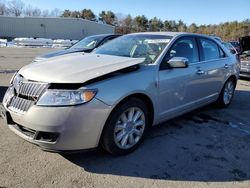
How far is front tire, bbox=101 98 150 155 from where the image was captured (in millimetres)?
3588

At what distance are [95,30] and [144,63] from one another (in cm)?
5693

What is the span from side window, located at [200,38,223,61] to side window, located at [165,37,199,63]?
0.32 meters

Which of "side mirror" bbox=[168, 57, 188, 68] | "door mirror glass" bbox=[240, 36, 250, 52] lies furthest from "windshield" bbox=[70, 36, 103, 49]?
"door mirror glass" bbox=[240, 36, 250, 52]

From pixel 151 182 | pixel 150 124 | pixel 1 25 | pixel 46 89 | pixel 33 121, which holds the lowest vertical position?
pixel 151 182

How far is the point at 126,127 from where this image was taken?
3857 millimetres

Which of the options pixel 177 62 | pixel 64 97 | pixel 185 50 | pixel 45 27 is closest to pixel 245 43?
pixel 185 50

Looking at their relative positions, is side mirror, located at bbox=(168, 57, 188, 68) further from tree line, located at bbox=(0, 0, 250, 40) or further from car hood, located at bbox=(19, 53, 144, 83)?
tree line, located at bbox=(0, 0, 250, 40)

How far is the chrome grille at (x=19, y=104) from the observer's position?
339 centimetres

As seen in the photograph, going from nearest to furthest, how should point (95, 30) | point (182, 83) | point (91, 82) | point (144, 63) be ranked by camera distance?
1. point (91, 82)
2. point (144, 63)
3. point (182, 83)
4. point (95, 30)

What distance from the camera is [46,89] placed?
3320 mm

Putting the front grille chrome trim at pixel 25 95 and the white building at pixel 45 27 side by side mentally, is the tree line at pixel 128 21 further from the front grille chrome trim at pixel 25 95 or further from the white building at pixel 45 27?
the front grille chrome trim at pixel 25 95

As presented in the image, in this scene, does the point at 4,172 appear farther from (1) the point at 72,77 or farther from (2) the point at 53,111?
(1) the point at 72,77

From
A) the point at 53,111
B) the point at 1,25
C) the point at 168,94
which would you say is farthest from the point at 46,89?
the point at 1,25

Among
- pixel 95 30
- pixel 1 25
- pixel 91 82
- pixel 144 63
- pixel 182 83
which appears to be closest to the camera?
pixel 91 82
